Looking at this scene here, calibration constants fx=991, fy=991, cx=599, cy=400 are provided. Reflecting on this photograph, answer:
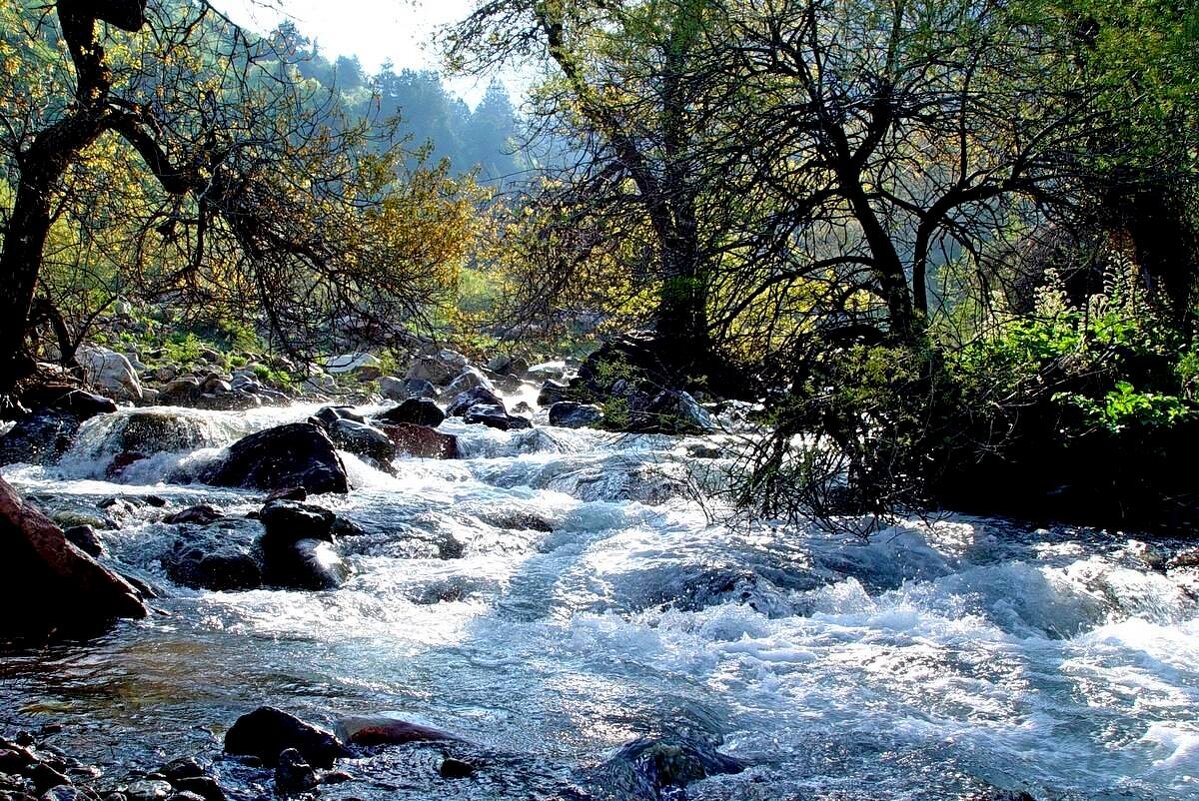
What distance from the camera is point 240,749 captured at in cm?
367

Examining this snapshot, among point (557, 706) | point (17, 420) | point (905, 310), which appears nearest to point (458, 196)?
point (17, 420)

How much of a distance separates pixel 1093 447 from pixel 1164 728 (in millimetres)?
4758

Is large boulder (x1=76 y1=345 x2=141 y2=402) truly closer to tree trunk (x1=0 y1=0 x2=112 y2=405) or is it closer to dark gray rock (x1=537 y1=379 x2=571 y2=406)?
dark gray rock (x1=537 y1=379 x2=571 y2=406)

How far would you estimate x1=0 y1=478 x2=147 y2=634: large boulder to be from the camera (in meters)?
5.25

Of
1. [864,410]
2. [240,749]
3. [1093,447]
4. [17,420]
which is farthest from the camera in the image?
[17,420]

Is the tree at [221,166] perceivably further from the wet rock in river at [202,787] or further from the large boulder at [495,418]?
the large boulder at [495,418]

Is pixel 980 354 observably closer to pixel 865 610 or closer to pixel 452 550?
pixel 865 610

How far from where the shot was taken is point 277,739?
367cm

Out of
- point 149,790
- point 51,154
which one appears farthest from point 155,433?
point 149,790

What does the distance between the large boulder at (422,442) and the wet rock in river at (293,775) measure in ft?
28.9

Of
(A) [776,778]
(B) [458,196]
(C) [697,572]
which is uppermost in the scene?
(B) [458,196]

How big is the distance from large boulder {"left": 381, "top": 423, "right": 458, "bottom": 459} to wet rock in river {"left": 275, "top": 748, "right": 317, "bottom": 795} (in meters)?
8.81

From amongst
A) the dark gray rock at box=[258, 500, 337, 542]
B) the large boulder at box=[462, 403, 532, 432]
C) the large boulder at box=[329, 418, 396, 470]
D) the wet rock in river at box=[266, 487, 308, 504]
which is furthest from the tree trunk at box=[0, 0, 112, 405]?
the large boulder at box=[462, 403, 532, 432]

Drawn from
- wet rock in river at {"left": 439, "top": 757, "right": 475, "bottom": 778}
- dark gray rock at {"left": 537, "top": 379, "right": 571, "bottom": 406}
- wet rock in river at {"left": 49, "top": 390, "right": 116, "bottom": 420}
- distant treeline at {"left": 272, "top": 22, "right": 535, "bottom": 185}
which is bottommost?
wet rock in river at {"left": 439, "top": 757, "right": 475, "bottom": 778}
